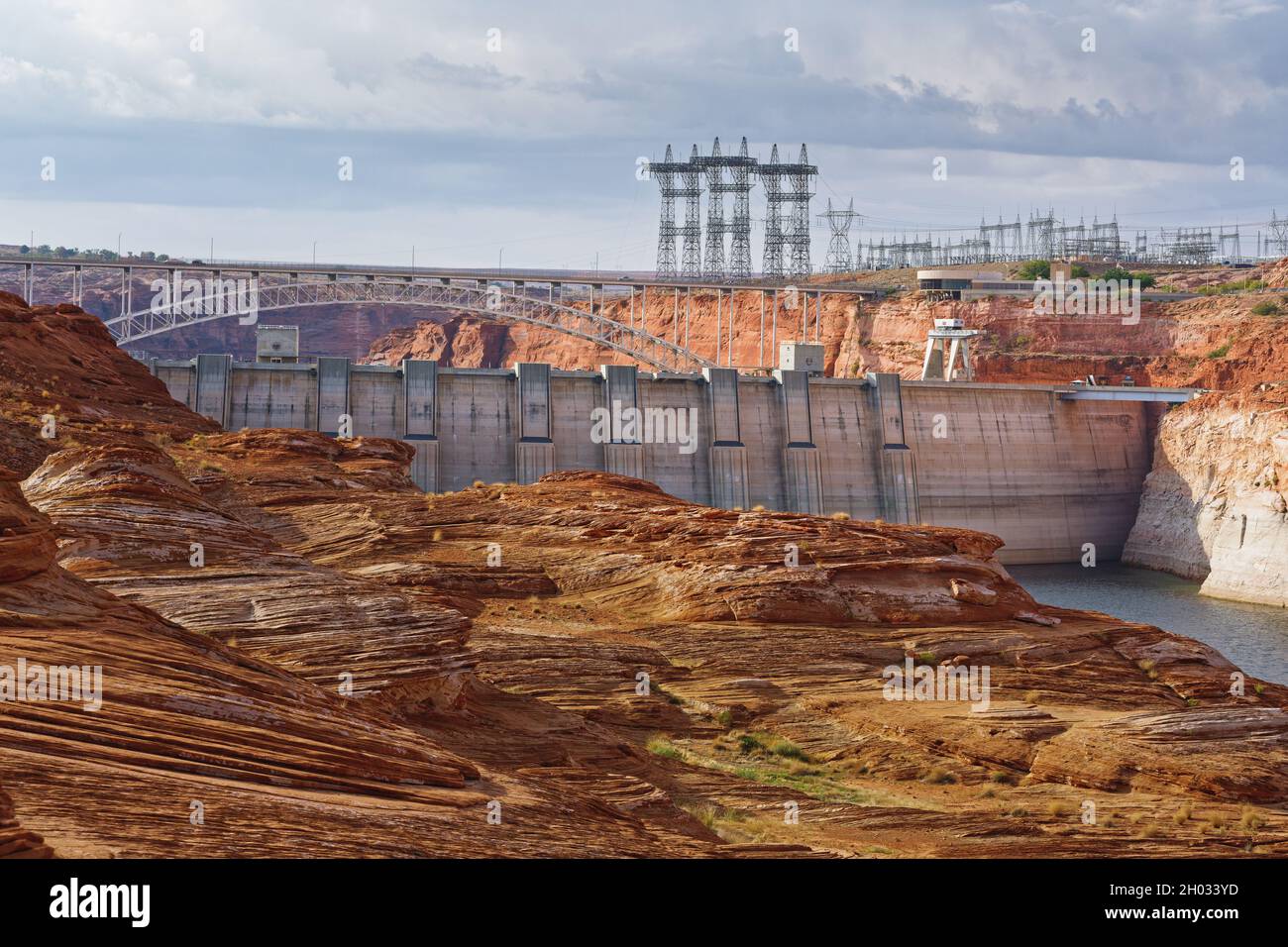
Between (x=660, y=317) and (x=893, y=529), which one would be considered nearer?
(x=893, y=529)

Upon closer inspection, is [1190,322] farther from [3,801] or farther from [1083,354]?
[3,801]

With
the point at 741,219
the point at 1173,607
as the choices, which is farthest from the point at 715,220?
the point at 1173,607

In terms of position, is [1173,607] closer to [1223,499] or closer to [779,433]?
[1223,499]

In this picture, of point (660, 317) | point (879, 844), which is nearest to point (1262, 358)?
point (660, 317)

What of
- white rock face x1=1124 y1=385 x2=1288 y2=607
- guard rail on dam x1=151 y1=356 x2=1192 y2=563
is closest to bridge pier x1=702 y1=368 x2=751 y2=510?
guard rail on dam x1=151 y1=356 x2=1192 y2=563

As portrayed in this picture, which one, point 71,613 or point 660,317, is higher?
point 660,317

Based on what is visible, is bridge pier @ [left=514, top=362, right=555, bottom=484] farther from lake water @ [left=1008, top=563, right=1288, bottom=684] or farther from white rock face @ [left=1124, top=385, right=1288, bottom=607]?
white rock face @ [left=1124, top=385, right=1288, bottom=607]
